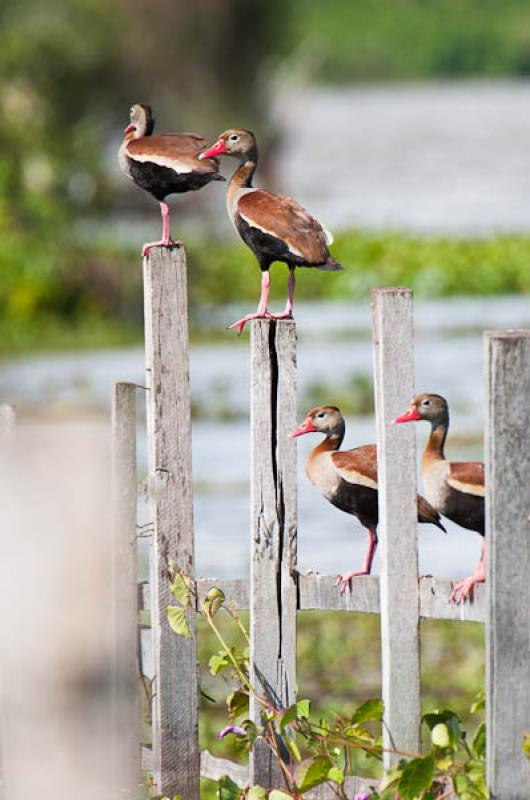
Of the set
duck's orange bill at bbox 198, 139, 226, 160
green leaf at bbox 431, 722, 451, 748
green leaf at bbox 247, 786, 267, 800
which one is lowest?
green leaf at bbox 247, 786, 267, 800

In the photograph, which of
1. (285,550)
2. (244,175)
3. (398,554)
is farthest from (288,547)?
(244,175)

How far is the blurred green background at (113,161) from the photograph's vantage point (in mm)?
16562

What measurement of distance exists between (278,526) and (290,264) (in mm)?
487

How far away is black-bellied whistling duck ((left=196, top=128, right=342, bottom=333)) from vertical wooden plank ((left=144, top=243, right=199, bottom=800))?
5.3 inches

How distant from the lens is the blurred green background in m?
16.6

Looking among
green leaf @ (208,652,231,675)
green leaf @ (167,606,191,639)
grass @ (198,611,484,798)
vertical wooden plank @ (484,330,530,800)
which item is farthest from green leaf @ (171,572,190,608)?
grass @ (198,611,484,798)

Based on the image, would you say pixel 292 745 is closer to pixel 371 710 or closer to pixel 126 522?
pixel 371 710

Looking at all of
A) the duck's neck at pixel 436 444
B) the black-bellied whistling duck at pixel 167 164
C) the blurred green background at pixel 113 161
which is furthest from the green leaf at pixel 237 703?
the blurred green background at pixel 113 161

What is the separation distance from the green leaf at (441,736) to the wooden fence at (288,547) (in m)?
0.10

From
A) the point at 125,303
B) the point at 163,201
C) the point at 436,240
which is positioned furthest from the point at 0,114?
the point at 163,201

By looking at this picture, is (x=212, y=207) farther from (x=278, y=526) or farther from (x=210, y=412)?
(x=278, y=526)

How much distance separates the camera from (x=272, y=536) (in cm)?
302

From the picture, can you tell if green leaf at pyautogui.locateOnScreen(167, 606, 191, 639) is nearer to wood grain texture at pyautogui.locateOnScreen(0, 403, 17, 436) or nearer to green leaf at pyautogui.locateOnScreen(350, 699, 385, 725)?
green leaf at pyautogui.locateOnScreen(350, 699, 385, 725)

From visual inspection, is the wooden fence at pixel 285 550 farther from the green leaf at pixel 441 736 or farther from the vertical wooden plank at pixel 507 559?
the green leaf at pixel 441 736
